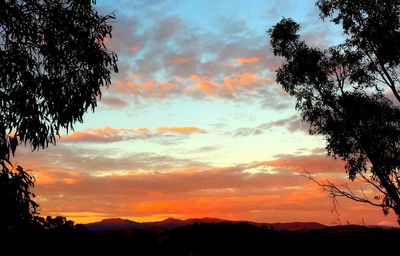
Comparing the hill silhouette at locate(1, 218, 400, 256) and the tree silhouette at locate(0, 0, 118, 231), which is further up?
the tree silhouette at locate(0, 0, 118, 231)

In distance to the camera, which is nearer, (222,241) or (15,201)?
(15,201)

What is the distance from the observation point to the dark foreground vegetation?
14148mm

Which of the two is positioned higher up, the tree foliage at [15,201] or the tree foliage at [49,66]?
the tree foliage at [49,66]

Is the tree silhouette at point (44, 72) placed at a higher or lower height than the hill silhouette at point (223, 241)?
higher

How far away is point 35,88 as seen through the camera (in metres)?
13.0

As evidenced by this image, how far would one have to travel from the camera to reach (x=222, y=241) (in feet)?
49.3

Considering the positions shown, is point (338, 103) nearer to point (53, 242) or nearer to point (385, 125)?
point (385, 125)

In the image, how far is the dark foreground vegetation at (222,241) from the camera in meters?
14.1

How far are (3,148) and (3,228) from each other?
2236 mm

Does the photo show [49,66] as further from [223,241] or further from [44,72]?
[223,241]

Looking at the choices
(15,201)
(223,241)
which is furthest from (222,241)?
(15,201)

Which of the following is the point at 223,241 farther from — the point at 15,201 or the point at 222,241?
the point at 15,201

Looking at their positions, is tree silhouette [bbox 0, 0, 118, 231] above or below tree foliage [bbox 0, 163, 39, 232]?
above

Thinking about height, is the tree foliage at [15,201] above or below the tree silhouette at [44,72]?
below
